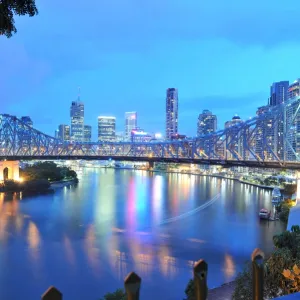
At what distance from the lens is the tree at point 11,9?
2.34 metres

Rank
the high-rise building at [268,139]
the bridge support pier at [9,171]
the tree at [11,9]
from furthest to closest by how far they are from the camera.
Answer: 1. the bridge support pier at [9,171]
2. the high-rise building at [268,139]
3. the tree at [11,9]

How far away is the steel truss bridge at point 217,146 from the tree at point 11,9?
19.5m

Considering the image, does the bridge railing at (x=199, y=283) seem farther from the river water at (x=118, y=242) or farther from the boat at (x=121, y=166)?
the boat at (x=121, y=166)

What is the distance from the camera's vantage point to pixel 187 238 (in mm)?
13781

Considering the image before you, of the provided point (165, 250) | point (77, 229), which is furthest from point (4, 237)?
point (165, 250)

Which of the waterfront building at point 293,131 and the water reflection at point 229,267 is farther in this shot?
the waterfront building at point 293,131

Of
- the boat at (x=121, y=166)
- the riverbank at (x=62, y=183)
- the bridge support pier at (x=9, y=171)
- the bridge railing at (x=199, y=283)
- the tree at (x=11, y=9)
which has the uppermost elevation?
the tree at (x=11, y=9)

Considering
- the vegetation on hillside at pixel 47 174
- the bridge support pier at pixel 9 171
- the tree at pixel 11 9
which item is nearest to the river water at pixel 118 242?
the vegetation on hillside at pixel 47 174

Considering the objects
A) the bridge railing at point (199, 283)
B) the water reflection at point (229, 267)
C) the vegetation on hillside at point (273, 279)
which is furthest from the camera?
the water reflection at point (229, 267)

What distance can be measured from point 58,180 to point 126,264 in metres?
23.3

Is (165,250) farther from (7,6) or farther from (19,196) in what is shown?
(19,196)

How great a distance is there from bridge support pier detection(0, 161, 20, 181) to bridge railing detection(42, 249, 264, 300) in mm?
30852

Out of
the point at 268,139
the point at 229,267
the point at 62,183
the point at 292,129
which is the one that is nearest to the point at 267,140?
the point at 268,139

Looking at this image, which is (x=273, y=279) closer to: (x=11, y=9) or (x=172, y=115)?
(x=11, y=9)
